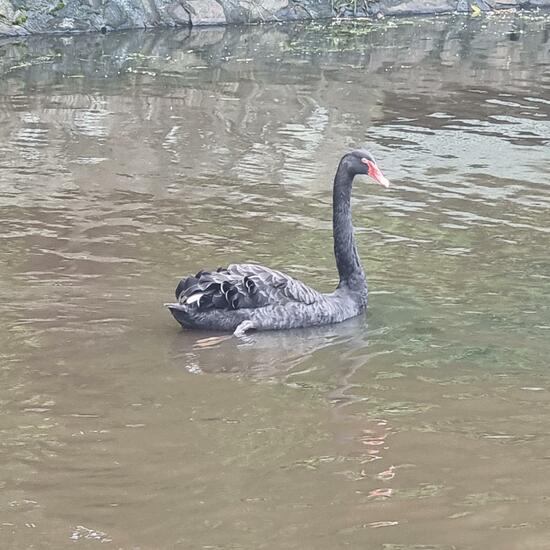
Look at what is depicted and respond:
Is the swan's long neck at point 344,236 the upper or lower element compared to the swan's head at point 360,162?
lower

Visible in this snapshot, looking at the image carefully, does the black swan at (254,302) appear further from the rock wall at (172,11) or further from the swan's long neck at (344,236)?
the rock wall at (172,11)

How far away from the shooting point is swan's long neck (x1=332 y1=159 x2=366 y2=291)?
6.50 meters

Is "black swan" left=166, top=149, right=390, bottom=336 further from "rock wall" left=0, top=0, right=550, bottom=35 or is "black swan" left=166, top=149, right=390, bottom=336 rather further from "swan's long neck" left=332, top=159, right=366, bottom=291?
"rock wall" left=0, top=0, right=550, bottom=35

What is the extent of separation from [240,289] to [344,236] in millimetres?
903

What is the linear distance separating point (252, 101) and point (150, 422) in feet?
31.8

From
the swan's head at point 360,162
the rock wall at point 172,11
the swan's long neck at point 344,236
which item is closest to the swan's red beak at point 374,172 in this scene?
the swan's head at point 360,162

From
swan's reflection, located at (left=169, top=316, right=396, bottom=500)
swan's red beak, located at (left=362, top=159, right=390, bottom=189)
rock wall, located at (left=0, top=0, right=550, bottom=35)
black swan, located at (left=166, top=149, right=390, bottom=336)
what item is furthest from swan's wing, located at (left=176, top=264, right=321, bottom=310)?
rock wall, located at (left=0, top=0, right=550, bottom=35)

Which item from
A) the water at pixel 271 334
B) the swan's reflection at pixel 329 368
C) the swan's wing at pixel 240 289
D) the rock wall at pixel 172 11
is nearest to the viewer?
the water at pixel 271 334

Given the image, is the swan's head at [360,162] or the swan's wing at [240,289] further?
the swan's head at [360,162]

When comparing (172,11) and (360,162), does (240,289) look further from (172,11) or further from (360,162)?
(172,11)

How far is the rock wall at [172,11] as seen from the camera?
20125 mm

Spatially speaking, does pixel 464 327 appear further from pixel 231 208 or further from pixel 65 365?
pixel 231 208

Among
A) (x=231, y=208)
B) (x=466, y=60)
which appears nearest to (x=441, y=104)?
(x=466, y=60)

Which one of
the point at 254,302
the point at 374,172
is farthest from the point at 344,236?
the point at 254,302
